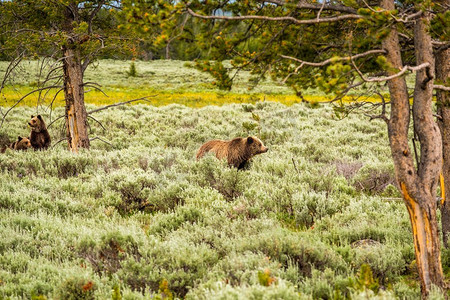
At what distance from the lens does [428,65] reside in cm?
350

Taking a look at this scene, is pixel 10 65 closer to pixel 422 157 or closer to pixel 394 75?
pixel 394 75

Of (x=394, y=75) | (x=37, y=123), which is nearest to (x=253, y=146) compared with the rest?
(x=394, y=75)

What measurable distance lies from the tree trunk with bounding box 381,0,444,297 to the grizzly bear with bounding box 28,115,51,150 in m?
11.1

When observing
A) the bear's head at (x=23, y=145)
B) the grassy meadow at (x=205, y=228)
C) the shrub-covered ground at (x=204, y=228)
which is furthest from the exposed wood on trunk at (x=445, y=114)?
the bear's head at (x=23, y=145)

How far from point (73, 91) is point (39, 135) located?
258 centimetres

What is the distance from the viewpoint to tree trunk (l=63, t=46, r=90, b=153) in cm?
1063

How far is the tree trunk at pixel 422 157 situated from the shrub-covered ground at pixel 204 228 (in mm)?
512

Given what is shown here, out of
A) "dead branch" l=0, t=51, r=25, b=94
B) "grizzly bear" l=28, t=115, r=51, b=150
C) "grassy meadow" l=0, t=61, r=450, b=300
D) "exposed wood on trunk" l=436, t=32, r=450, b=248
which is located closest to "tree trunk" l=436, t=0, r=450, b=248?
"exposed wood on trunk" l=436, t=32, r=450, b=248

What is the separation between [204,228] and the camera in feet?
18.9

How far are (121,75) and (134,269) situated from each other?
53947 mm

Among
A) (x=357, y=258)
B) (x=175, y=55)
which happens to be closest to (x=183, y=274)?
(x=357, y=258)

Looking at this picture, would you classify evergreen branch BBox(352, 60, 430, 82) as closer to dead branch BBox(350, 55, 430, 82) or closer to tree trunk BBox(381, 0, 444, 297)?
dead branch BBox(350, 55, 430, 82)

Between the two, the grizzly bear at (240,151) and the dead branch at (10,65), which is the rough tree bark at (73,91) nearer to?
the dead branch at (10,65)

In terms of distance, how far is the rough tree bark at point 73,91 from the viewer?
10398mm
